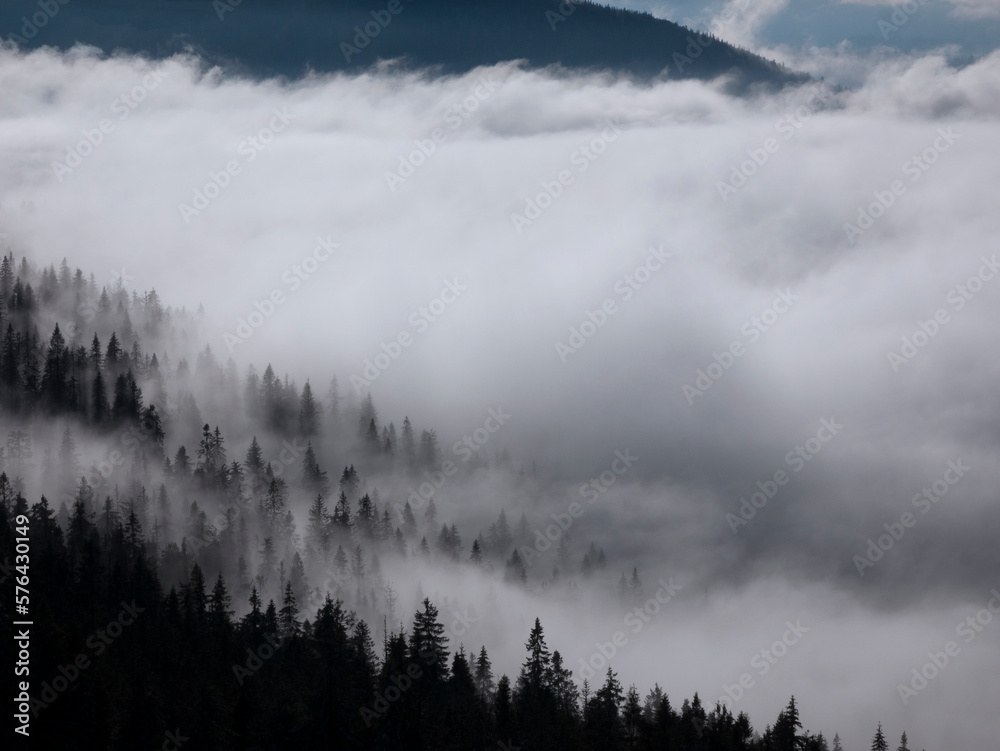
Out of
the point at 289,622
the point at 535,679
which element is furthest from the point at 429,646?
the point at 289,622

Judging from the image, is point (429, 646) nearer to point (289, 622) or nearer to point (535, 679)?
point (535, 679)

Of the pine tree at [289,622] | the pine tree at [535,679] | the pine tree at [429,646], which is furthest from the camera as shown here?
the pine tree at [289,622]

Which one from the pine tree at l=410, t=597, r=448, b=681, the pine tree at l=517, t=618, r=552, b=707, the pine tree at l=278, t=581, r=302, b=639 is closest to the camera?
the pine tree at l=410, t=597, r=448, b=681

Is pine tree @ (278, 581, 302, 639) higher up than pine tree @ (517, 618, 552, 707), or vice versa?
pine tree @ (278, 581, 302, 639)

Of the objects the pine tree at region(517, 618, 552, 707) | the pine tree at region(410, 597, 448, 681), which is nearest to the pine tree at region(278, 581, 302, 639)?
the pine tree at region(410, 597, 448, 681)

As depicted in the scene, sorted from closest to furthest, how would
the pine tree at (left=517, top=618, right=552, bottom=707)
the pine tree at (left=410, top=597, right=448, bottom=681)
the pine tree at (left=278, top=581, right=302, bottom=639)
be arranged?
1. the pine tree at (left=410, top=597, right=448, bottom=681)
2. the pine tree at (left=517, top=618, right=552, bottom=707)
3. the pine tree at (left=278, top=581, right=302, bottom=639)

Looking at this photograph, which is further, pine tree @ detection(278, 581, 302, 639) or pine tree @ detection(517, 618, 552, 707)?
pine tree @ detection(278, 581, 302, 639)

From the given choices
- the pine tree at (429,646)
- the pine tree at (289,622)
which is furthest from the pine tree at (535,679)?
the pine tree at (289,622)

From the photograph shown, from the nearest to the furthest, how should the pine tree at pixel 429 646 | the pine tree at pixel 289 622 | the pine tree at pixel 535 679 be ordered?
the pine tree at pixel 429 646 → the pine tree at pixel 535 679 → the pine tree at pixel 289 622

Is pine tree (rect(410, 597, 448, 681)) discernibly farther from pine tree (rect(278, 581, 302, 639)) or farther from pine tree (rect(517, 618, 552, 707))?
pine tree (rect(278, 581, 302, 639))

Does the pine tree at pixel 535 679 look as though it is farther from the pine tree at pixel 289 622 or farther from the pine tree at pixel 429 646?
the pine tree at pixel 289 622

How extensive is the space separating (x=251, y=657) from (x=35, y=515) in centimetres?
4535

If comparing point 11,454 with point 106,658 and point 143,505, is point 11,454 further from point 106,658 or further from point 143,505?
point 106,658

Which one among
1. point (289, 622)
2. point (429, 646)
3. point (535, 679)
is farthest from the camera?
point (289, 622)
